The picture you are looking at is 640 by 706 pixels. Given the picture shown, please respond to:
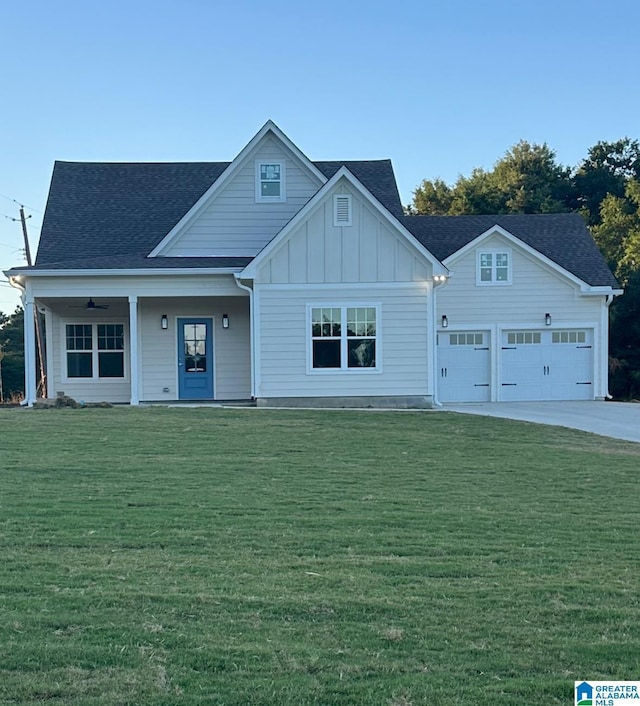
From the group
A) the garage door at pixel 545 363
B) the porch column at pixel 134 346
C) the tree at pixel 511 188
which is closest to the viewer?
the porch column at pixel 134 346

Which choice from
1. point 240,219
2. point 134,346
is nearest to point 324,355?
point 240,219

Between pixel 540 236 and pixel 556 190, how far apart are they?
24.2 meters

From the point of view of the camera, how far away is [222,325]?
64.5 feet

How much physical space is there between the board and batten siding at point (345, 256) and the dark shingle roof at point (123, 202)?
10.3 feet

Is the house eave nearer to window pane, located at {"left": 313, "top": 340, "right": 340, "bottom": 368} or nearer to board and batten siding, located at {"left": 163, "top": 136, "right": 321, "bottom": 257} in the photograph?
board and batten siding, located at {"left": 163, "top": 136, "right": 321, "bottom": 257}

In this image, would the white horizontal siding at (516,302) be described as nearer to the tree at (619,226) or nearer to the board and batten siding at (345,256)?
the board and batten siding at (345,256)

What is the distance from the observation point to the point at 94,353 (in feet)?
65.4

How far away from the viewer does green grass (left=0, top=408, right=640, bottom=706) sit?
3.65m

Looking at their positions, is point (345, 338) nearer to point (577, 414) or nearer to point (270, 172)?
point (270, 172)

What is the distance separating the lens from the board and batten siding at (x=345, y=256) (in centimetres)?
1772

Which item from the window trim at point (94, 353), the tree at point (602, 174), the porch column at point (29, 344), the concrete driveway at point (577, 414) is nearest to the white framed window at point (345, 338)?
the concrete driveway at point (577, 414)

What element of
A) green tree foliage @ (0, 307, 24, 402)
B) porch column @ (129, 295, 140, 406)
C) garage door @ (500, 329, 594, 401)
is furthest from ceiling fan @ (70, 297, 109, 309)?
green tree foliage @ (0, 307, 24, 402)

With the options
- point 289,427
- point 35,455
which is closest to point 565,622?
point 35,455

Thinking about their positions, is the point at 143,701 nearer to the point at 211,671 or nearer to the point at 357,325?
the point at 211,671
